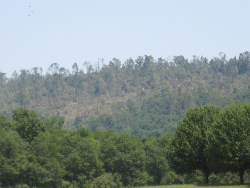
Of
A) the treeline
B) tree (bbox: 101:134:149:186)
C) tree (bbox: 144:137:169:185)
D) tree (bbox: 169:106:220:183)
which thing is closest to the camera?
the treeline

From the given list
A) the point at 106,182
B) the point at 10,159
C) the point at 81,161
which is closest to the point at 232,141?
the point at 106,182

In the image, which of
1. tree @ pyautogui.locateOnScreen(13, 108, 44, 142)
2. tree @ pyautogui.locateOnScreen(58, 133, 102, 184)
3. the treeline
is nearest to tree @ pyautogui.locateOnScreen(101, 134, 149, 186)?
the treeline

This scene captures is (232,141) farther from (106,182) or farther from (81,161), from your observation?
(81,161)

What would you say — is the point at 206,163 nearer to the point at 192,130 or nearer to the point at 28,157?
the point at 192,130

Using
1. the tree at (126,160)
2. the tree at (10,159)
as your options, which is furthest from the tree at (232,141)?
the tree at (10,159)

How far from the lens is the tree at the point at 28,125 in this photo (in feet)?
338

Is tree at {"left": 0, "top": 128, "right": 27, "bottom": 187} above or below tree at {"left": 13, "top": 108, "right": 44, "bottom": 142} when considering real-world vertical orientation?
below

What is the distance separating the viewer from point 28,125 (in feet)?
340

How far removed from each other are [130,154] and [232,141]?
3384 centimetres

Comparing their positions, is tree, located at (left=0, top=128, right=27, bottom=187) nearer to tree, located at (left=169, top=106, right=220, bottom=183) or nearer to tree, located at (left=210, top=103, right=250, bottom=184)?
tree, located at (left=169, top=106, right=220, bottom=183)

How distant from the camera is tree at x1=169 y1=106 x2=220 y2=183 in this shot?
75750 mm

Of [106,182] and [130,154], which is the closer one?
[106,182]

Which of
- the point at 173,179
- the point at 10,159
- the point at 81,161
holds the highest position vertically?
the point at 10,159

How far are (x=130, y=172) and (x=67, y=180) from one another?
12204mm
